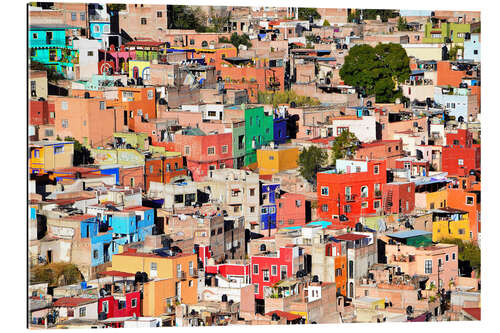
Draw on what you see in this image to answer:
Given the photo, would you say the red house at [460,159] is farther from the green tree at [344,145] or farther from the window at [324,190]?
the window at [324,190]

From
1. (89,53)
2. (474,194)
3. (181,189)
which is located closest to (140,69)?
(89,53)

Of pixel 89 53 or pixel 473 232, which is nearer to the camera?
pixel 473 232

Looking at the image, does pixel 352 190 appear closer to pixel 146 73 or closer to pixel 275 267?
pixel 275 267

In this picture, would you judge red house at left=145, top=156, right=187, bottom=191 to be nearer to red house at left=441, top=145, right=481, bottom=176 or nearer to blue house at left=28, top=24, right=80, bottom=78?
blue house at left=28, top=24, right=80, bottom=78

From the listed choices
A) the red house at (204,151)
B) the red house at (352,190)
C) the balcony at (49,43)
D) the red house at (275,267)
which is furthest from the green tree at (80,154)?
the red house at (275,267)

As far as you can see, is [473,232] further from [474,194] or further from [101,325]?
[101,325]

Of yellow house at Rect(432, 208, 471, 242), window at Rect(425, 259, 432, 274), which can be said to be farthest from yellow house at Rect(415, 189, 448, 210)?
window at Rect(425, 259, 432, 274)

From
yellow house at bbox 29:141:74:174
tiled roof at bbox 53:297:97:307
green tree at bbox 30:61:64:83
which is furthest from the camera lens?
green tree at bbox 30:61:64:83
